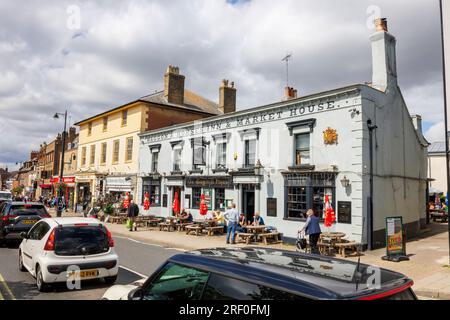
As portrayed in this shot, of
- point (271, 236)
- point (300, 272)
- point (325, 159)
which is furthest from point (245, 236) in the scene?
point (300, 272)

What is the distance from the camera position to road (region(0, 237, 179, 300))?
7160mm

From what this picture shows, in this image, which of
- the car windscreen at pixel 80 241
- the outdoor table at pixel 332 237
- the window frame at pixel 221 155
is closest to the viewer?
the car windscreen at pixel 80 241

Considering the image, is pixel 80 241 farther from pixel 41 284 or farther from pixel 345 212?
pixel 345 212

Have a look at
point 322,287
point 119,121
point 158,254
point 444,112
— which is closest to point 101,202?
point 119,121

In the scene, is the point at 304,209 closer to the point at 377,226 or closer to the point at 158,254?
the point at 377,226

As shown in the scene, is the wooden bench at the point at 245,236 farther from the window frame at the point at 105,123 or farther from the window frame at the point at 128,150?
the window frame at the point at 105,123

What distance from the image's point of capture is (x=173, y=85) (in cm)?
2984

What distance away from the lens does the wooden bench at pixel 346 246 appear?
1295 centimetres

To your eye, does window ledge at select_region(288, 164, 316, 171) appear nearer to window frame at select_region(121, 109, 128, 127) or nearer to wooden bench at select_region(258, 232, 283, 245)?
wooden bench at select_region(258, 232, 283, 245)

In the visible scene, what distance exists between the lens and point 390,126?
1636 centimetres

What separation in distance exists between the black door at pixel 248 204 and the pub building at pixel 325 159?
2.1 inches

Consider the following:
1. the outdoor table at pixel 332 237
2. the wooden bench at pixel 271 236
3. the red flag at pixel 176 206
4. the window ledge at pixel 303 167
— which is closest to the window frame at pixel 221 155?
the red flag at pixel 176 206

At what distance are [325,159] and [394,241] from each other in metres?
4.45

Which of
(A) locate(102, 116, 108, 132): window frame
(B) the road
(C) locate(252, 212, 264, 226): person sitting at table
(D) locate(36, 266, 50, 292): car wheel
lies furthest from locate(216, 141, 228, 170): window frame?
(A) locate(102, 116, 108, 132): window frame
